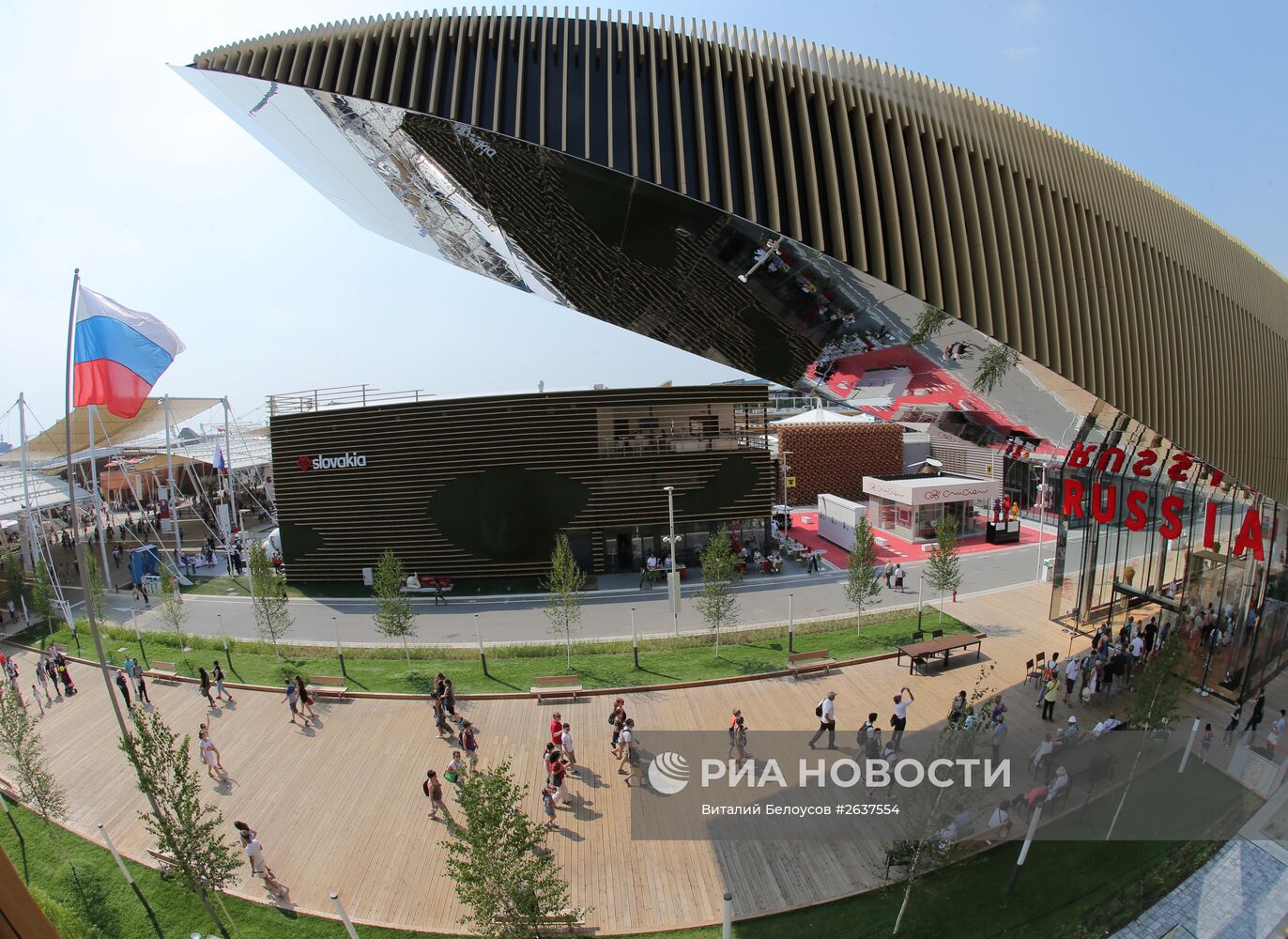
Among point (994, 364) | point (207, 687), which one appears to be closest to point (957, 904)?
point (994, 364)

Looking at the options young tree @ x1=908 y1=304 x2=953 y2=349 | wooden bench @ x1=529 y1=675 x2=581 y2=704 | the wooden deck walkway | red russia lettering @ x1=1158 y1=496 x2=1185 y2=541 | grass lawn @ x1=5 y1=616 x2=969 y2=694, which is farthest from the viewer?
grass lawn @ x1=5 y1=616 x2=969 y2=694

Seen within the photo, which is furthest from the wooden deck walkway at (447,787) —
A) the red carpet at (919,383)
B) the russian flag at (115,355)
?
the russian flag at (115,355)

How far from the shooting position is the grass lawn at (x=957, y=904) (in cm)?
827

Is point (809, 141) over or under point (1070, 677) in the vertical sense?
over

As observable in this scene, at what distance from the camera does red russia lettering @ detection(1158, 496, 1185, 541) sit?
14666mm

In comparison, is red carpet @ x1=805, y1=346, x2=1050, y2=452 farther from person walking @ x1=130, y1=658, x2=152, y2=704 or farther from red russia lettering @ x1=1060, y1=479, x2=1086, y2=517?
person walking @ x1=130, y1=658, x2=152, y2=704

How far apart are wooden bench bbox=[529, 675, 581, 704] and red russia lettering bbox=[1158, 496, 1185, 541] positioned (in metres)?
15.1

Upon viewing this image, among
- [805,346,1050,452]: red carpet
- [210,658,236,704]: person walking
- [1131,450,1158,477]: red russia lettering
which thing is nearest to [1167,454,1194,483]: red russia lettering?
[1131,450,1158,477]: red russia lettering

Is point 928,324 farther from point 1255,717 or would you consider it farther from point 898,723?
point 1255,717

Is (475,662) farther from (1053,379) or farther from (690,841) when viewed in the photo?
(1053,379)

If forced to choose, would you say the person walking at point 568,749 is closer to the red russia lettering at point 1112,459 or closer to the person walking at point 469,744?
the person walking at point 469,744

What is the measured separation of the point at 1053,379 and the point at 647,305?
23.5 ft

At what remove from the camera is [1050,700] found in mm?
13211

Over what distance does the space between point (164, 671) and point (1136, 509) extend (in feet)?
92.2
